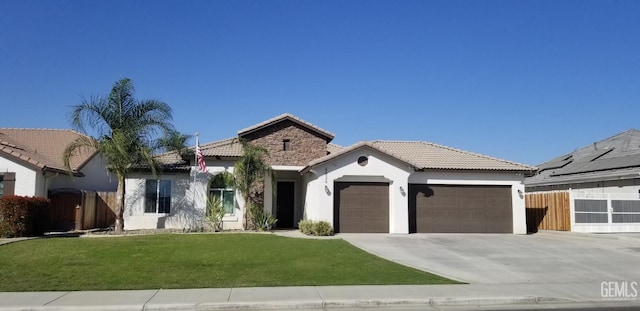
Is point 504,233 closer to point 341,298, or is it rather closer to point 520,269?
point 520,269

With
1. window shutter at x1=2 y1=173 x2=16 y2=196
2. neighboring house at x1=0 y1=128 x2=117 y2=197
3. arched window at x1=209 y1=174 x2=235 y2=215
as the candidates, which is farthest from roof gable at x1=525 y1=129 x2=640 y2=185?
window shutter at x1=2 y1=173 x2=16 y2=196

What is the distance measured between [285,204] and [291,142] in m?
3.45

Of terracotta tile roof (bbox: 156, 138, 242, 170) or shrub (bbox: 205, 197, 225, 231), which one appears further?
terracotta tile roof (bbox: 156, 138, 242, 170)

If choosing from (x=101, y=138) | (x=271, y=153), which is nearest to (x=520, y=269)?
(x=271, y=153)

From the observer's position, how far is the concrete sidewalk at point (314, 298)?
901 centimetres

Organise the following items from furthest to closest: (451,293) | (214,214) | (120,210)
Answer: (214,214) → (120,210) → (451,293)

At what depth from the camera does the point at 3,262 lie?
13.2 metres

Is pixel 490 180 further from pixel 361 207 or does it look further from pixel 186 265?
pixel 186 265

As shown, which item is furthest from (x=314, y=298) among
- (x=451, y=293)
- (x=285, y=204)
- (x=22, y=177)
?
(x=22, y=177)

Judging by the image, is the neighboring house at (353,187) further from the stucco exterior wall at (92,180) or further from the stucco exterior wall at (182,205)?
the stucco exterior wall at (92,180)

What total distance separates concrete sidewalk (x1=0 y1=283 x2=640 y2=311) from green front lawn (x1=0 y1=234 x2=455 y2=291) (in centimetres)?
66

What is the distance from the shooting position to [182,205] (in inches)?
905

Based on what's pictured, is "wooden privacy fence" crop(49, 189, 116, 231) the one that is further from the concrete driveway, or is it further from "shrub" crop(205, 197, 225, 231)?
the concrete driveway

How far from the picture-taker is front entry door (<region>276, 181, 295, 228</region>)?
994 inches
